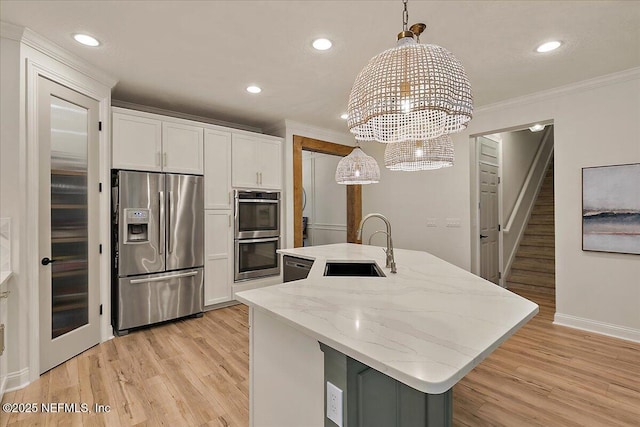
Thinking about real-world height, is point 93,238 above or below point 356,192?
below

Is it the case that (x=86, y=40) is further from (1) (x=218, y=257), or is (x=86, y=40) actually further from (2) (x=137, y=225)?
(1) (x=218, y=257)

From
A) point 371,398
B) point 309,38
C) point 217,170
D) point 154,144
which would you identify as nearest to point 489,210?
point 309,38

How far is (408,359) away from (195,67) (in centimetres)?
293

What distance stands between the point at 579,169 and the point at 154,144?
177 inches

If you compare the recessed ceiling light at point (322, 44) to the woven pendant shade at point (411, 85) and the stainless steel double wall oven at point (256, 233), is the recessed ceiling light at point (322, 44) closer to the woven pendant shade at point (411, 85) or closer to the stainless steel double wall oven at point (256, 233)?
the woven pendant shade at point (411, 85)

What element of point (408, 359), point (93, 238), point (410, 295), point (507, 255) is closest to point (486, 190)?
point (507, 255)

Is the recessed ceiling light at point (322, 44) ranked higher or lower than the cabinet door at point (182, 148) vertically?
higher

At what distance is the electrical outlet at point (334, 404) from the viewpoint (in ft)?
3.42

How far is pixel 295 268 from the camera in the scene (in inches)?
123

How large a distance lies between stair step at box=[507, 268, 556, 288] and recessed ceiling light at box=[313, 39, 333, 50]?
4639 millimetres

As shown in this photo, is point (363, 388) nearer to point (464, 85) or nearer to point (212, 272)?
point (464, 85)

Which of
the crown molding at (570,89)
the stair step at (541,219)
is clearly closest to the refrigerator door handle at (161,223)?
the crown molding at (570,89)

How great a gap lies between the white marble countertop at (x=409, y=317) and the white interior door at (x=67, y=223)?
1.98 meters

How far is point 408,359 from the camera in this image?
852 millimetres
